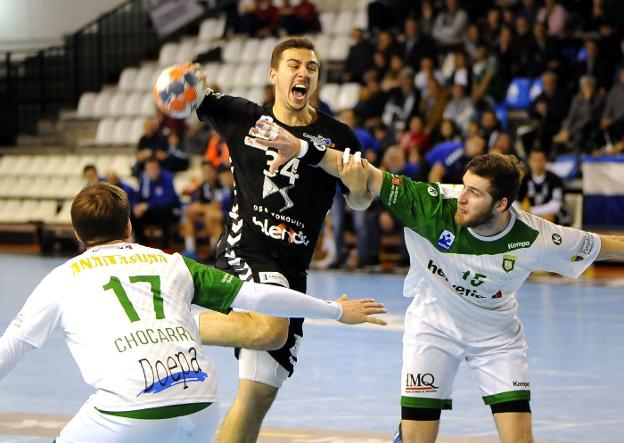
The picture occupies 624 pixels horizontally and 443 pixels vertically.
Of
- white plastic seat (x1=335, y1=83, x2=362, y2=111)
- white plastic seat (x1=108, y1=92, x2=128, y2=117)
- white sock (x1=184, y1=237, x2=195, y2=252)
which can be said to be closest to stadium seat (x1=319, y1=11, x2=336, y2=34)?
white plastic seat (x1=335, y1=83, x2=362, y2=111)

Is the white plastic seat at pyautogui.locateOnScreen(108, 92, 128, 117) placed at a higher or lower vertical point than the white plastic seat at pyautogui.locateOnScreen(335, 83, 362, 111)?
lower

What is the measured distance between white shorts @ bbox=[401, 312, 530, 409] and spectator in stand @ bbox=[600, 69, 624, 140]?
11338 millimetres

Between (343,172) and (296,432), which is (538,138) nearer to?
(296,432)

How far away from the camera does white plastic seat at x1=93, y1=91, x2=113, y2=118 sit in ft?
79.3

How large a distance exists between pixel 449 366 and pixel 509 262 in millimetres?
546

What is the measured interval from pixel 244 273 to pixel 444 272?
95cm

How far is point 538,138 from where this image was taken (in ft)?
57.3

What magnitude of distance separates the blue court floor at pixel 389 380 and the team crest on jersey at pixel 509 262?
5.43 feet

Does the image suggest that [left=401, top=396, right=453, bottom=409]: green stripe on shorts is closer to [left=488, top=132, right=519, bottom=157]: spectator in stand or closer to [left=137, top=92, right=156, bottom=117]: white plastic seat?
[left=488, top=132, right=519, bottom=157]: spectator in stand

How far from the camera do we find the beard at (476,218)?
228 inches

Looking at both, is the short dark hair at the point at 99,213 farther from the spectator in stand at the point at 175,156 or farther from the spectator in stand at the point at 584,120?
the spectator in stand at the point at 175,156

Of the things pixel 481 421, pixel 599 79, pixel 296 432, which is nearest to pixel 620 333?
pixel 481 421

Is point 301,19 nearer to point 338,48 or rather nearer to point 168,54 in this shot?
point 338,48

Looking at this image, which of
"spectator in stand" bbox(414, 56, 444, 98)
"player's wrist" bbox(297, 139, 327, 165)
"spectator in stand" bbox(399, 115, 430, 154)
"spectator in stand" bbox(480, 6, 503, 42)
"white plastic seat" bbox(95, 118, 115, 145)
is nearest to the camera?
"player's wrist" bbox(297, 139, 327, 165)
